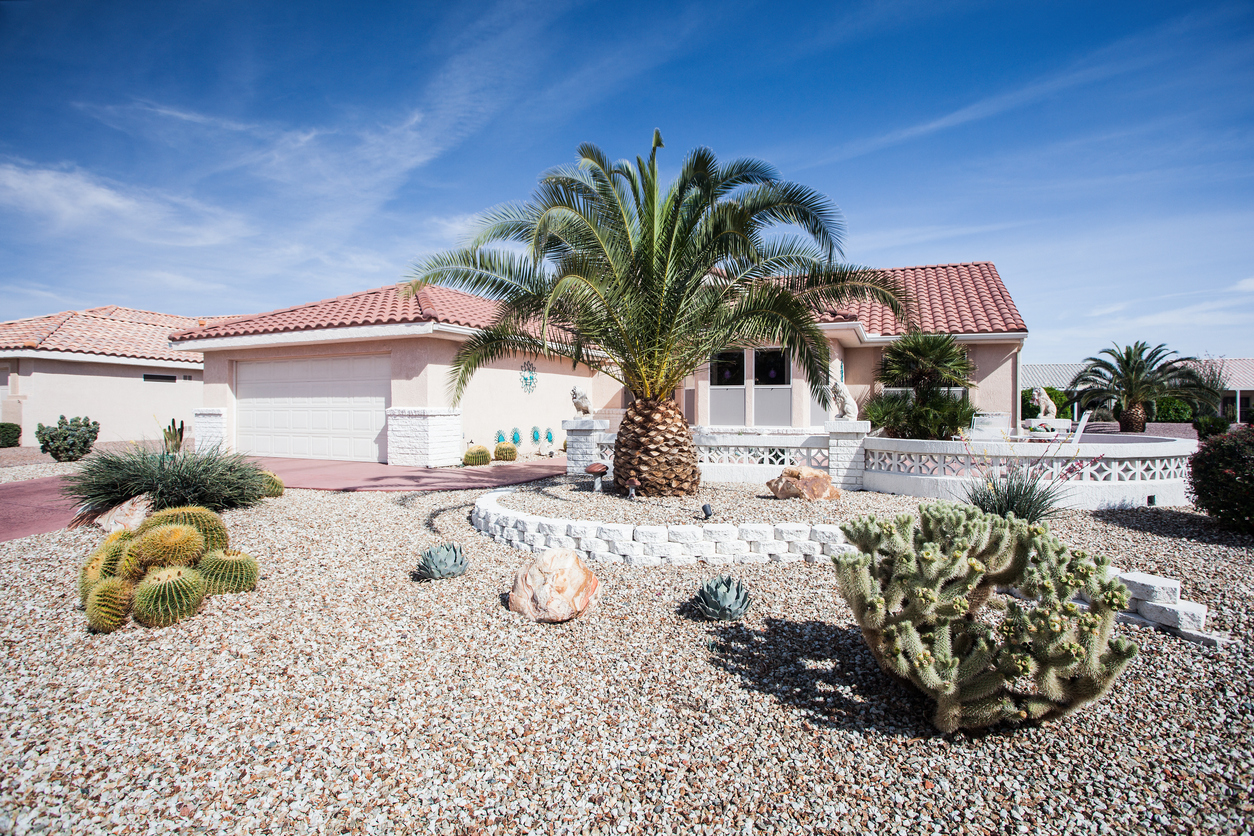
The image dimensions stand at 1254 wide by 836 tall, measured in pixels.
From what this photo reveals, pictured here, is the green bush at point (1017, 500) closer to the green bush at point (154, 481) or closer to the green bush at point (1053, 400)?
the green bush at point (154, 481)

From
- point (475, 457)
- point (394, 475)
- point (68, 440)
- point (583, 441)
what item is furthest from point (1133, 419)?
point (68, 440)

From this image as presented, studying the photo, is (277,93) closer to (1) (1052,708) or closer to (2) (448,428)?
(2) (448,428)

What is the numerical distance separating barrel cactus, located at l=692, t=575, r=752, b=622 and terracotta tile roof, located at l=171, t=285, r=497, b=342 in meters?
9.14

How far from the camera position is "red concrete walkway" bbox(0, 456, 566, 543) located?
848 centimetres

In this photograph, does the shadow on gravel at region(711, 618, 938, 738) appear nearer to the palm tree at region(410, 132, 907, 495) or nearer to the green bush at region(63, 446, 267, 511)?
the palm tree at region(410, 132, 907, 495)

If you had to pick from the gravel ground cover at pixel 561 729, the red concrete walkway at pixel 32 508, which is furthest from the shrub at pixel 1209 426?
the red concrete walkway at pixel 32 508

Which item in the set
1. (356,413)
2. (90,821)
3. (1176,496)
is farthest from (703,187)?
(356,413)

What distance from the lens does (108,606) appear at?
4.88 metres

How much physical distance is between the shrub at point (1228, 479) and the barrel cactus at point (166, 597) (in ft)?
34.8

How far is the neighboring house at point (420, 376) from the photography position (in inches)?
522

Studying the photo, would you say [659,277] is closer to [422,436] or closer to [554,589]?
[554,589]

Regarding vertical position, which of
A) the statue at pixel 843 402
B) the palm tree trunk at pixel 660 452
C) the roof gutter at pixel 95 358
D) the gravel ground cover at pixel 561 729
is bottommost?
the gravel ground cover at pixel 561 729

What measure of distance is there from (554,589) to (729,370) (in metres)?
10.1

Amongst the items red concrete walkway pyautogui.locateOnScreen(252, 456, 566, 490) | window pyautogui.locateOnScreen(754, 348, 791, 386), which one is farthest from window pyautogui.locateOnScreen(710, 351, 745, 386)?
red concrete walkway pyautogui.locateOnScreen(252, 456, 566, 490)
